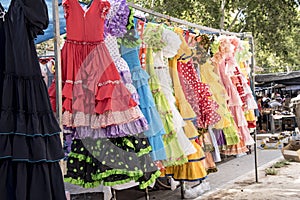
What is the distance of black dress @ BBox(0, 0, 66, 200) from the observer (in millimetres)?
2328

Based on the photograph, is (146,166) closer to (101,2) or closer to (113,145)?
(113,145)

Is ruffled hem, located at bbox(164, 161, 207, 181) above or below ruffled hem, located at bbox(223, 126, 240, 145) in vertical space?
below

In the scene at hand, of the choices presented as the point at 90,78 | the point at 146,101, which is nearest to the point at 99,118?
the point at 90,78

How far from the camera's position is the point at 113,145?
3.27 m

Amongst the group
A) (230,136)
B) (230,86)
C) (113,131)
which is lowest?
(230,136)

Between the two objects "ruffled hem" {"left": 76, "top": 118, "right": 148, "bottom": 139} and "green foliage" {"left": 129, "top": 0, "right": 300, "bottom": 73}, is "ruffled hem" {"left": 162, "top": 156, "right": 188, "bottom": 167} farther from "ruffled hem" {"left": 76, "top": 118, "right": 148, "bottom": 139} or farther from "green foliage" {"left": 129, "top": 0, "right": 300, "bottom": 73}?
"green foliage" {"left": 129, "top": 0, "right": 300, "bottom": 73}

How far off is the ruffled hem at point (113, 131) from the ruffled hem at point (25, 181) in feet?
2.75

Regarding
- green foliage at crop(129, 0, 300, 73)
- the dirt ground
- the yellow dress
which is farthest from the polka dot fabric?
green foliage at crop(129, 0, 300, 73)

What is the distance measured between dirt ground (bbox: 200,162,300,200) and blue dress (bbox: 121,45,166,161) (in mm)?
2011

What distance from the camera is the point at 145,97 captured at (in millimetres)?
3777

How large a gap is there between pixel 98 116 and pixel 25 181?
1014mm

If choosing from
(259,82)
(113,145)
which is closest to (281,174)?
(113,145)

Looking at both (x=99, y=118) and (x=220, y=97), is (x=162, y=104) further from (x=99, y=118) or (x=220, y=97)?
(x=220, y=97)

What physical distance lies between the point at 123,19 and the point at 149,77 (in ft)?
2.23
